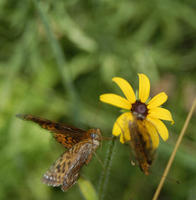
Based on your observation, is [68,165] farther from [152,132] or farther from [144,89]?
[144,89]

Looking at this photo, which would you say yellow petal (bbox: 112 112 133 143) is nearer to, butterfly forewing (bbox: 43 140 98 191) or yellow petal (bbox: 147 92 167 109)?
butterfly forewing (bbox: 43 140 98 191)

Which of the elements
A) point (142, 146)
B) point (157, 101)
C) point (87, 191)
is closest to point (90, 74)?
point (87, 191)

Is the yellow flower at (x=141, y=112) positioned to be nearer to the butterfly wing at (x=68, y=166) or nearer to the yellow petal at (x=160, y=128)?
the yellow petal at (x=160, y=128)

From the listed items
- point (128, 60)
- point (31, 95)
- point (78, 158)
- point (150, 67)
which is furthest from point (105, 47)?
point (78, 158)

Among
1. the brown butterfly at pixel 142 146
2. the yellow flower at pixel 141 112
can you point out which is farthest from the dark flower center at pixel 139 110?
the brown butterfly at pixel 142 146

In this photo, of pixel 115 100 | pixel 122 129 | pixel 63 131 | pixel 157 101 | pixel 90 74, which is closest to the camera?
pixel 122 129

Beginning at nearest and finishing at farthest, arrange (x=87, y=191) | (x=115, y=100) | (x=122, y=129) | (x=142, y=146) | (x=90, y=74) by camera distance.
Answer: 1. (x=142, y=146)
2. (x=122, y=129)
3. (x=115, y=100)
4. (x=87, y=191)
5. (x=90, y=74)

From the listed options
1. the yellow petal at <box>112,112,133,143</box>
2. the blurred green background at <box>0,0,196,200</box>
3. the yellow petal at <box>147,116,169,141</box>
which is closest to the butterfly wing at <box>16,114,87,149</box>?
the yellow petal at <box>112,112,133,143</box>
